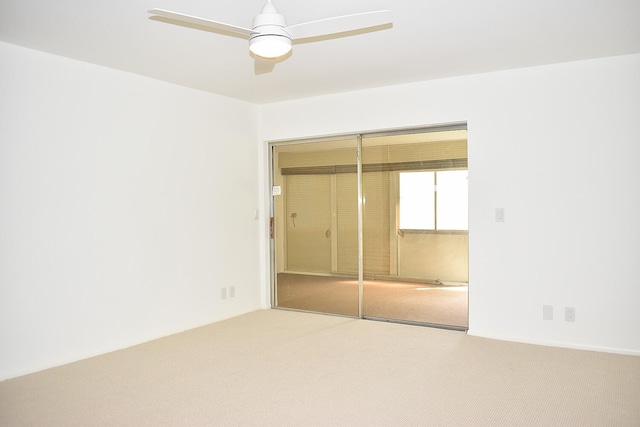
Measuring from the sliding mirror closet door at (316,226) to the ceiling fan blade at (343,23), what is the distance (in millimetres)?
2803

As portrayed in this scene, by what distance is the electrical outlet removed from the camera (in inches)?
164

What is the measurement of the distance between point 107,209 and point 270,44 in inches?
96.2

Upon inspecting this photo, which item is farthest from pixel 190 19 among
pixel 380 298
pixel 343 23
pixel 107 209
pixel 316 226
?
pixel 380 298

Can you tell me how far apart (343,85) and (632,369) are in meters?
3.48

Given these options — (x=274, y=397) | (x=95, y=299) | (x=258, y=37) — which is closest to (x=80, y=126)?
(x=95, y=299)

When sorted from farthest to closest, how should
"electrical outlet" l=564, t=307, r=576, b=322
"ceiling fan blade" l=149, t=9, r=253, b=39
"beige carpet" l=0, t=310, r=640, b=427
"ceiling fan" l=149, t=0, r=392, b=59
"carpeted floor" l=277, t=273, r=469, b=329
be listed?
"carpeted floor" l=277, t=273, r=469, b=329 < "electrical outlet" l=564, t=307, r=576, b=322 < "beige carpet" l=0, t=310, r=640, b=427 < "ceiling fan" l=149, t=0, r=392, b=59 < "ceiling fan blade" l=149, t=9, r=253, b=39

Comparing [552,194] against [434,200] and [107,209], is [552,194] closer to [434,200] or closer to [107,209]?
[434,200]

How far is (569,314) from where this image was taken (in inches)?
165

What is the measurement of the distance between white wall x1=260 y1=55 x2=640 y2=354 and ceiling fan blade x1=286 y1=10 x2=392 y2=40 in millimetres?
2390

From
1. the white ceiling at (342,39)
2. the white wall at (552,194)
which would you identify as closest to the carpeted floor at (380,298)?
the white wall at (552,194)

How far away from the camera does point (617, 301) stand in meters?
4.00

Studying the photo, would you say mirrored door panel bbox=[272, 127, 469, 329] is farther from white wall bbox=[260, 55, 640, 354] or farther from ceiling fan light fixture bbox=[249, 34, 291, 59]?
ceiling fan light fixture bbox=[249, 34, 291, 59]

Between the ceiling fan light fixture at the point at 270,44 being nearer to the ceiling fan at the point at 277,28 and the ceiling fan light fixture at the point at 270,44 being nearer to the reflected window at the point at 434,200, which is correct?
the ceiling fan at the point at 277,28

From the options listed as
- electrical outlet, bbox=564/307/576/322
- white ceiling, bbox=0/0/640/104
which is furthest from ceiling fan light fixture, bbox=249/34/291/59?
electrical outlet, bbox=564/307/576/322
